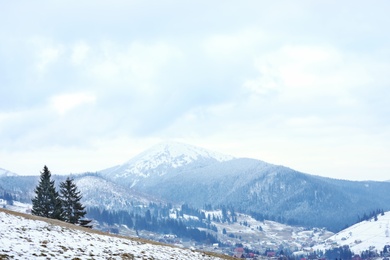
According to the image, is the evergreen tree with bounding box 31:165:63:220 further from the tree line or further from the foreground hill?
the foreground hill

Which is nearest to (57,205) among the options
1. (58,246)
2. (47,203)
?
(47,203)

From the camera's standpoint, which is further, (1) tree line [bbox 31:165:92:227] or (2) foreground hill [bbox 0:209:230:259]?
(1) tree line [bbox 31:165:92:227]

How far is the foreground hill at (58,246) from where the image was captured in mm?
31936

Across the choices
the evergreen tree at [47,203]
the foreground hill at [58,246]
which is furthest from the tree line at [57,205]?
the foreground hill at [58,246]

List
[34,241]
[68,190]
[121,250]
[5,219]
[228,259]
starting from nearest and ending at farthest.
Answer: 1. [34,241]
2. [121,250]
3. [5,219]
4. [228,259]
5. [68,190]

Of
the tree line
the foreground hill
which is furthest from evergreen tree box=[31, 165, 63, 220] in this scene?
the foreground hill

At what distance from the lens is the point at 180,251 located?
50906 millimetres

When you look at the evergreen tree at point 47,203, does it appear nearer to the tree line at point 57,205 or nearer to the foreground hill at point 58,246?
the tree line at point 57,205

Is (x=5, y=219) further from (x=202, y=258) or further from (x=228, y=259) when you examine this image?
(x=228, y=259)

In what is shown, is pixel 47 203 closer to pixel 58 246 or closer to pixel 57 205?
pixel 57 205

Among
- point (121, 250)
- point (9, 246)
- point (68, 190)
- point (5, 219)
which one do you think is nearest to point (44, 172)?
point (68, 190)

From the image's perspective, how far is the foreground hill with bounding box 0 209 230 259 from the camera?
31.9 meters

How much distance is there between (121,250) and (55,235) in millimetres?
7090

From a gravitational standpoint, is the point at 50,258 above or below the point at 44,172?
below
